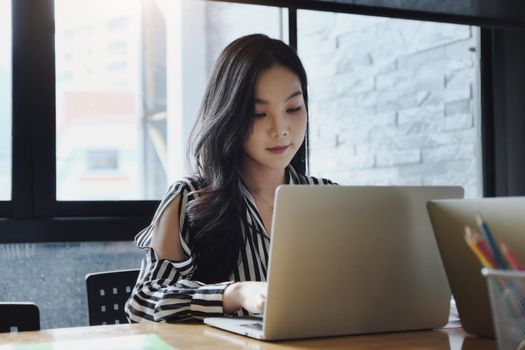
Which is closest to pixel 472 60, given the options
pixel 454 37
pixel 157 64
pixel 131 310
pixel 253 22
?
pixel 454 37

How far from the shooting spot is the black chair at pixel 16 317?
4.65ft

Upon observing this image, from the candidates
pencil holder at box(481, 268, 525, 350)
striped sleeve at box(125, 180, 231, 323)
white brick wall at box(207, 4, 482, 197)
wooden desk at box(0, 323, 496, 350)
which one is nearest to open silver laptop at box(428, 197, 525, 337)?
wooden desk at box(0, 323, 496, 350)

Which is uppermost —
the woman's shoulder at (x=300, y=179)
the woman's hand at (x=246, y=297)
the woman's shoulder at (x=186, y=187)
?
the woman's shoulder at (x=300, y=179)

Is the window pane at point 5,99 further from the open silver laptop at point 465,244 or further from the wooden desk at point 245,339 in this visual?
the open silver laptop at point 465,244

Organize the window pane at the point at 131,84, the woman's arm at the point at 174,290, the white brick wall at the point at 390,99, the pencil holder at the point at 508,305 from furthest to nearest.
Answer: the white brick wall at the point at 390,99, the window pane at the point at 131,84, the woman's arm at the point at 174,290, the pencil holder at the point at 508,305

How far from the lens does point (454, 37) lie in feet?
10.6

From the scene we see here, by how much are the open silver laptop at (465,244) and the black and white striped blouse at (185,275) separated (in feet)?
1.41

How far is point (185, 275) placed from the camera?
5.41 feet

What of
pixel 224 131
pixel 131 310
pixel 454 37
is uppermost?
pixel 454 37

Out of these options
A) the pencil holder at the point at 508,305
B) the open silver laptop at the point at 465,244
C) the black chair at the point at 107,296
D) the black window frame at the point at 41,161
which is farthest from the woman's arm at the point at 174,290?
the black window frame at the point at 41,161

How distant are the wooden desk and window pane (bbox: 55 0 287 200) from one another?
1.34 meters

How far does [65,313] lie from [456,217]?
69.3 inches

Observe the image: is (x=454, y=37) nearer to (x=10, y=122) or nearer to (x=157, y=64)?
(x=157, y=64)

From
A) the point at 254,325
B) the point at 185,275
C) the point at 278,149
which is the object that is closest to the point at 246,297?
the point at 254,325
